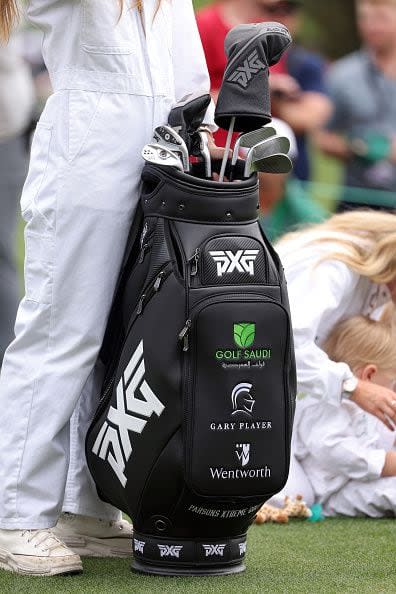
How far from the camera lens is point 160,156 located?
122 inches

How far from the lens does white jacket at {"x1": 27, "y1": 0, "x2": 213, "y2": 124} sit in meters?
3.14

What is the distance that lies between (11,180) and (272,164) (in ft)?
9.24

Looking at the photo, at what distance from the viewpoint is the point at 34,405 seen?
10.4 ft

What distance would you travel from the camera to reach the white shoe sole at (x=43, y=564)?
3.15 meters

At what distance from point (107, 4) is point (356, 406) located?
1.66 m

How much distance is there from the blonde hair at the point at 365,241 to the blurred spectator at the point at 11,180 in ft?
5.80

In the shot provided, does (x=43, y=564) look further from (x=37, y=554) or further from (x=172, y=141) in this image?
(x=172, y=141)

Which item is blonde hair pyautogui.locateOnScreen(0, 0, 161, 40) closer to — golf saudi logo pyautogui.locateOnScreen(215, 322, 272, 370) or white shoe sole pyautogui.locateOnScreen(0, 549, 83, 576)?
golf saudi logo pyautogui.locateOnScreen(215, 322, 272, 370)

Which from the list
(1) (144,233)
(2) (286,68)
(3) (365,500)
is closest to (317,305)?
(3) (365,500)

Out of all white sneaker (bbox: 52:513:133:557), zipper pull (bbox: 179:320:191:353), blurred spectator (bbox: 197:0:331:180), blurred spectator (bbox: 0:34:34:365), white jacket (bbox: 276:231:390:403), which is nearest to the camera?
zipper pull (bbox: 179:320:191:353)

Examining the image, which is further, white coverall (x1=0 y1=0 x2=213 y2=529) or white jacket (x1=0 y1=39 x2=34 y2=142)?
white jacket (x1=0 y1=39 x2=34 y2=142)

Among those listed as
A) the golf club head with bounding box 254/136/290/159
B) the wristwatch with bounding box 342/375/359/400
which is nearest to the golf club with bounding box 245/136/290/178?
the golf club head with bounding box 254/136/290/159

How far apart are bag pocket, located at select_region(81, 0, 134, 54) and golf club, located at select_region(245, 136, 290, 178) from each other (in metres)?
0.36

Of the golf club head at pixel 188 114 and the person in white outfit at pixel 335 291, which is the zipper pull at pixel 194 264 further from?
the person in white outfit at pixel 335 291
